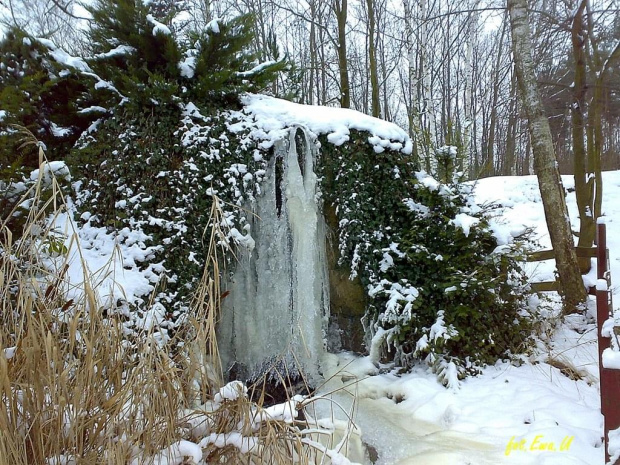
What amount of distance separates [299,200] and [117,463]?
3271mm

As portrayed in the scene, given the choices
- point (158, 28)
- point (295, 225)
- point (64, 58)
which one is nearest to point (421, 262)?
point (295, 225)

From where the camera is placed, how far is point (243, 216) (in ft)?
13.5

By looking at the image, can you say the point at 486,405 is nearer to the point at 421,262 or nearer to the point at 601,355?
the point at 601,355

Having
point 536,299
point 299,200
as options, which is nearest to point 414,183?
point 299,200

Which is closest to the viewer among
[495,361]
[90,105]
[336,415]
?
[336,415]

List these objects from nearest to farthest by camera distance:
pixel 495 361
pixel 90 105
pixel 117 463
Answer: pixel 117 463 → pixel 495 361 → pixel 90 105

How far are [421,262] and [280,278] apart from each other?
1.43 meters

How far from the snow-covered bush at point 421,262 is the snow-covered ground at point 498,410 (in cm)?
28

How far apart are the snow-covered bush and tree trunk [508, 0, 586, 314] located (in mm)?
752

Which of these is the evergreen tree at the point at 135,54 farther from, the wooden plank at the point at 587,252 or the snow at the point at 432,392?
the wooden plank at the point at 587,252

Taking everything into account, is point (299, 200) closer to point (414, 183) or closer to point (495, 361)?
point (414, 183)

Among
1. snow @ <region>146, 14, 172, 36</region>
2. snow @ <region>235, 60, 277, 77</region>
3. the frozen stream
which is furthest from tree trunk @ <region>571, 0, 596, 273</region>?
snow @ <region>146, 14, 172, 36</region>

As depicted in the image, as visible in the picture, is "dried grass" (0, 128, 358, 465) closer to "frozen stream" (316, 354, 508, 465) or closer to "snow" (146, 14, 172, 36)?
"frozen stream" (316, 354, 508, 465)

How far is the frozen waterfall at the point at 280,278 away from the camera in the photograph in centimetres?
414
